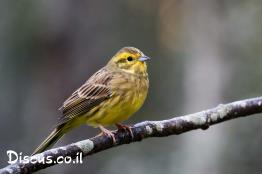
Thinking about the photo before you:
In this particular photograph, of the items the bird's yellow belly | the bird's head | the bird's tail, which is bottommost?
the bird's tail

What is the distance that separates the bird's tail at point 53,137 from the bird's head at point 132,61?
2.94ft

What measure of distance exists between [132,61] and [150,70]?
6013 millimetres

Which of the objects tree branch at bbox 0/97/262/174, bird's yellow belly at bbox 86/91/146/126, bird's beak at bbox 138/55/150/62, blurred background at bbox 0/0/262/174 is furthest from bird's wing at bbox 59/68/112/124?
blurred background at bbox 0/0/262/174

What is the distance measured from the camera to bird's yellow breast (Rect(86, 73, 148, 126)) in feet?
20.5

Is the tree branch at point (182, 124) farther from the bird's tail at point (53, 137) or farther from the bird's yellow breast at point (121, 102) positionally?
the bird's tail at point (53, 137)

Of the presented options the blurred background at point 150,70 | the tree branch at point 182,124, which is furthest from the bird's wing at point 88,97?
the blurred background at point 150,70

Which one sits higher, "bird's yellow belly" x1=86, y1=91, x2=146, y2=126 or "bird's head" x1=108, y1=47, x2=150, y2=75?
"bird's head" x1=108, y1=47, x2=150, y2=75

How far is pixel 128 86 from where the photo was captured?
6.52 meters

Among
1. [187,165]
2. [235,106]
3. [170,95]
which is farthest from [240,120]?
[235,106]

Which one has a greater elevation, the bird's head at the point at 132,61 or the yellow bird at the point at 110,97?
the bird's head at the point at 132,61

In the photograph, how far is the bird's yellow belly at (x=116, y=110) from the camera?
20.4 ft

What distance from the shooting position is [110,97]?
654 centimetres

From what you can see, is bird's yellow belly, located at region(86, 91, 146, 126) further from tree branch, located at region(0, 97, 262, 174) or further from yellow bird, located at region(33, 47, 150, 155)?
tree branch, located at region(0, 97, 262, 174)

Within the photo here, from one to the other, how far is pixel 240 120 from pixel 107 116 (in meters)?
4.96
